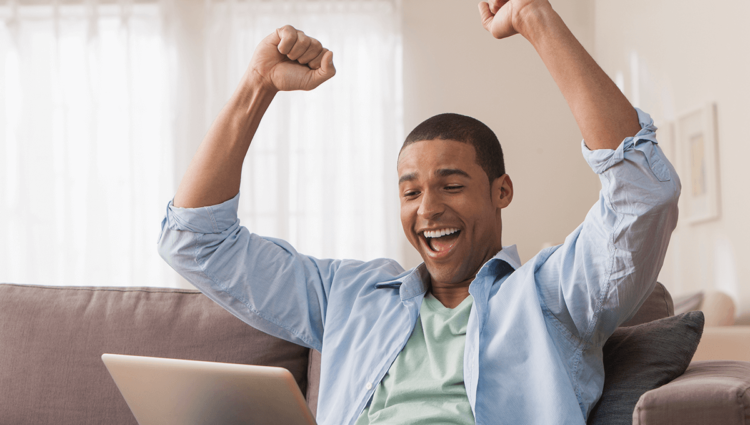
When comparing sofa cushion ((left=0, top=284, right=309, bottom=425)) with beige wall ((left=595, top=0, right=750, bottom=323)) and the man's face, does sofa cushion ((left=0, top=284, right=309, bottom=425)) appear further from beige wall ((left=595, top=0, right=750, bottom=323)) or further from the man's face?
beige wall ((left=595, top=0, right=750, bottom=323))


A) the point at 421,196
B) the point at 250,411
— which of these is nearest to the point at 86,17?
the point at 421,196

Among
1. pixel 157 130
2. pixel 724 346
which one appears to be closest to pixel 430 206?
pixel 724 346

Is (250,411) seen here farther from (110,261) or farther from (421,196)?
(110,261)

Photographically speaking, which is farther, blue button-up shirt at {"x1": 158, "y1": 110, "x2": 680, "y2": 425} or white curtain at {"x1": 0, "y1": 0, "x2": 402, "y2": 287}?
white curtain at {"x1": 0, "y1": 0, "x2": 402, "y2": 287}

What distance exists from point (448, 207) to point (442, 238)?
→ 2.7 inches

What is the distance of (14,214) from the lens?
3.92m

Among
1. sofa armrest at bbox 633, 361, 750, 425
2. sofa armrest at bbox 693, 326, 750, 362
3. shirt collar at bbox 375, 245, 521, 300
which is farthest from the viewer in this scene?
sofa armrest at bbox 693, 326, 750, 362

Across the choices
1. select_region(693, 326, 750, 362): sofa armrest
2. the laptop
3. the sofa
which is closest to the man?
the sofa

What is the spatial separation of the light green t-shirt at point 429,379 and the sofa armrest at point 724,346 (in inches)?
41.5

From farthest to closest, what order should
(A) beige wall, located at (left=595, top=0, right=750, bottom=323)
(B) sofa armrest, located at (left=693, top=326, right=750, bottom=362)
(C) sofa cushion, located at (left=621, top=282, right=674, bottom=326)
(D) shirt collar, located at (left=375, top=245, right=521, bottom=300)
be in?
(A) beige wall, located at (left=595, top=0, right=750, bottom=323) < (B) sofa armrest, located at (left=693, top=326, right=750, bottom=362) < (C) sofa cushion, located at (left=621, top=282, right=674, bottom=326) < (D) shirt collar, located at (left=375, top=245, right=521, bottom=300)

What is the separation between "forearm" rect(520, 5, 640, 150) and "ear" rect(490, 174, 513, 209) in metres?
0.35

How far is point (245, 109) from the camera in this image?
1293 millimetres

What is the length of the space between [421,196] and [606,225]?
0.40 metres

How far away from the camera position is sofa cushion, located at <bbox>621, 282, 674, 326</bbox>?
1.36 meters
